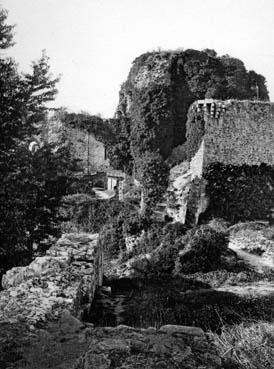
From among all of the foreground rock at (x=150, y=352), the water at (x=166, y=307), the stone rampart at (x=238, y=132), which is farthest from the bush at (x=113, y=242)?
the foreground rock at (x=150, y=352)

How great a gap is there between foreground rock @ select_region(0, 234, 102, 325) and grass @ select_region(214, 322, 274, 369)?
79.8 inches

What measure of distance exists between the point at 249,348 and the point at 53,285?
9.54 ft

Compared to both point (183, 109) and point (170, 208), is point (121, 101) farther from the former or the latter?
point (170, 208)

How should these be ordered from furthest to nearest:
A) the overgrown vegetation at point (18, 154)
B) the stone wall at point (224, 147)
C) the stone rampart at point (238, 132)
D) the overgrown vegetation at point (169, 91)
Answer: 1. the overgrown vegetation at point (169, 91)
2. the stone rampart at point (238, 132)
3. the stone wall at point (224, 147)
4. the overgrown vegetation at point (18, 154)

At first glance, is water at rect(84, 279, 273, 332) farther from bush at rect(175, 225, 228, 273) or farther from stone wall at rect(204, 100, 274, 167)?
stone wall at rect(204, 100, 274, 167)

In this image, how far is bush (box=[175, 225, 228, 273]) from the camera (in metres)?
12.8

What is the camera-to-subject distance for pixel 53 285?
5656 millimetres

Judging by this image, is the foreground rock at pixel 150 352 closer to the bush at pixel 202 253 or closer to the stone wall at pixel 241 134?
the bush at pixel 202 253

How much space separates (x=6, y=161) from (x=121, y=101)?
589 inches

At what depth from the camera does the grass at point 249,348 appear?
348cm

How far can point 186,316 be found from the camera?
692 centimetres

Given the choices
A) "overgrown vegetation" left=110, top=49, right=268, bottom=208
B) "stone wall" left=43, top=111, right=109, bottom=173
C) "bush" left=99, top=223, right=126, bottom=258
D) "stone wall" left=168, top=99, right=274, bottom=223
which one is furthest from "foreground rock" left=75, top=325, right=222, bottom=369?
"stone wall" left=43, top=111, right=109, bottom=173

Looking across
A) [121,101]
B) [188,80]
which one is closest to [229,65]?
[188,80]

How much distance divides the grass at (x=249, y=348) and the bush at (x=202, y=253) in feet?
27.4
